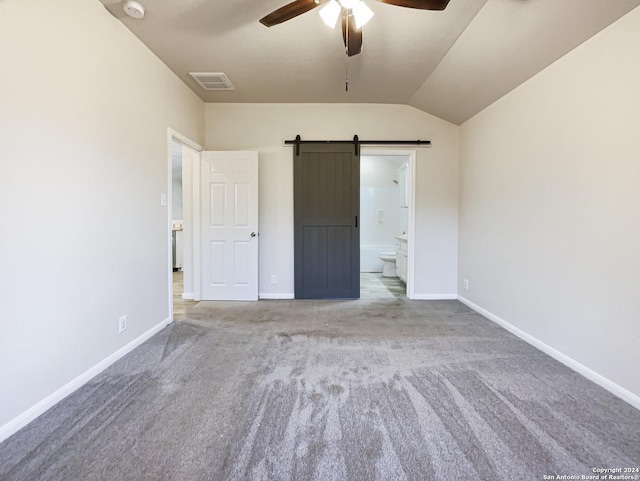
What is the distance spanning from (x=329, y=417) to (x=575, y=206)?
2255 millimetres

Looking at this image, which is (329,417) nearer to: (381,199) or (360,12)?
(360,12)

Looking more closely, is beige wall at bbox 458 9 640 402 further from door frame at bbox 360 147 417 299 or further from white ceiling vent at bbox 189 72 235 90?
white ceiling vent at bbox 189 72 235 90

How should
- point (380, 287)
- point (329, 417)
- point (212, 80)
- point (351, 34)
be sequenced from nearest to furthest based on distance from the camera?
1. point (329, 417)
2. point (351, 34)
3. point (212, 80)
4. point (380, 287)

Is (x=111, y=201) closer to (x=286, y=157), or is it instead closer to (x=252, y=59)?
(x=252, y=59)

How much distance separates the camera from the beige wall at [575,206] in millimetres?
1711

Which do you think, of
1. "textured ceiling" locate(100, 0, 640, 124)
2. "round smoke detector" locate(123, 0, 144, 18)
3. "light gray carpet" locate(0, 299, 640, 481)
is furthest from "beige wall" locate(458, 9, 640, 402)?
"round smoke detector" locate(123, 0, 144, 18)

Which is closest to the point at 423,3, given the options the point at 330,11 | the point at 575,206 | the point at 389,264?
the point at 330,11

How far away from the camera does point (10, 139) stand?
4.65 ft

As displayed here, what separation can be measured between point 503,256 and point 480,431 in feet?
6.52

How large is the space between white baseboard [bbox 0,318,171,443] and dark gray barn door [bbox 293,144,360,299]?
6.71 ft

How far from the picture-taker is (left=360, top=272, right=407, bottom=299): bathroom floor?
13.5 feet

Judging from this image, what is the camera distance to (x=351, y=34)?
74.2 inches

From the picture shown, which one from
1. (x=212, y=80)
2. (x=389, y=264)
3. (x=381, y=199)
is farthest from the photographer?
(x=381, y=199)

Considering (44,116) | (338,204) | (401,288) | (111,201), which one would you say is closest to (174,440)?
(111,201)
